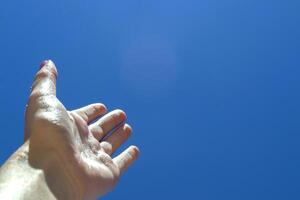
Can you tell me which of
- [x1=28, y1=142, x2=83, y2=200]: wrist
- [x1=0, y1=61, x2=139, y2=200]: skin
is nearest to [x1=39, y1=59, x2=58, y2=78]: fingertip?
[x1=0, y1=61, x2=139, y2=200]: skin

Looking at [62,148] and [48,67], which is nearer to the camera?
[62,148]

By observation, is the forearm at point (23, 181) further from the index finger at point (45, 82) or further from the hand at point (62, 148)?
the index finger at point (45, 82)

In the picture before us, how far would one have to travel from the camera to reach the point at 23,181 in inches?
115

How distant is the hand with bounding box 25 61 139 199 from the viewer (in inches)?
128

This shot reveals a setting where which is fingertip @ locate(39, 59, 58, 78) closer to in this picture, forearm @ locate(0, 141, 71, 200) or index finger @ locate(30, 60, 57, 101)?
A: index finger @ locate(30, 60, 57, 101)

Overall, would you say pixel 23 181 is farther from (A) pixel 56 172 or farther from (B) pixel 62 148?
(B) pixel 62 148

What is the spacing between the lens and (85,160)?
11.7ft

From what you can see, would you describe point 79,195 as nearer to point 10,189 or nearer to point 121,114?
point 10,189

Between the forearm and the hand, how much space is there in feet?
0.12

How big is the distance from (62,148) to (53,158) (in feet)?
0.32

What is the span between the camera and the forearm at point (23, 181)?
9.20ft

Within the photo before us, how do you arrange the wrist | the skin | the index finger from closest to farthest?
the skin → the wrist → the index finger

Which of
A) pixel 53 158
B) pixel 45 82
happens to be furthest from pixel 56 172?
pixel 45 82

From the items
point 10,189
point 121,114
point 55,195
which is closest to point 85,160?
point 55,195
